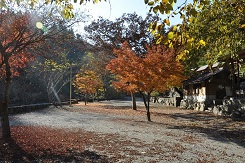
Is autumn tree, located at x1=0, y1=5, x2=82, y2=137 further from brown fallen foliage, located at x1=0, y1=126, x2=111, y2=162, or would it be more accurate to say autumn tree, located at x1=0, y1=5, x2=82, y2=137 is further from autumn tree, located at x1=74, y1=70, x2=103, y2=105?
autumn tree, located at x1=74, y1=70, x2=103, y2=105

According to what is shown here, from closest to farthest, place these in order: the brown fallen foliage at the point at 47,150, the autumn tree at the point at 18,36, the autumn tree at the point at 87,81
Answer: the brown fallen foliage at the point at 47,150 → the autumn tree at the point at 18,36 → the autumn tree at the point at 87,81

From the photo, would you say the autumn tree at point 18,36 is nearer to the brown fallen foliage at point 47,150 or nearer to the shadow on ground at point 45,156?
the brown fallen foliage at point 47,150

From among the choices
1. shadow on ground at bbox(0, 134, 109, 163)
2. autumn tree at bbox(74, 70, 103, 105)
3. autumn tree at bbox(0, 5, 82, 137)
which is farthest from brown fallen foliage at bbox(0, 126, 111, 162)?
autumn tree at bbox(74, 70, 103, 105)

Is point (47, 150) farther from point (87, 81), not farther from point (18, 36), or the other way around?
point (87, 81)

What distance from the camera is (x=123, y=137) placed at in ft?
37.6

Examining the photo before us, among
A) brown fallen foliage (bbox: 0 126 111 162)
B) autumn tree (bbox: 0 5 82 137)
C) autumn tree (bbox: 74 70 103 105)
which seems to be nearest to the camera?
brown fallen foliage (bbox: 0 126 111 162)

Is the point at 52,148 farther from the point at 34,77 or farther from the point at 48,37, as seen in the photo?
the point at 34,77

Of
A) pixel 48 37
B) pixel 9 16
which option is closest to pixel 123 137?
pixel 48 37

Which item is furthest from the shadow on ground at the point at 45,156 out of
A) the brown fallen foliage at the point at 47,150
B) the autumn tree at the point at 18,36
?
the autumn tree at the point at 18,36

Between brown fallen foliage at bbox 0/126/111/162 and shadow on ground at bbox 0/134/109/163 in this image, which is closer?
shadow on ground at bbox 0/134/109/163

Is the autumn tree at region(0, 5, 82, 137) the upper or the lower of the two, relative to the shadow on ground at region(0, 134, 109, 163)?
upper

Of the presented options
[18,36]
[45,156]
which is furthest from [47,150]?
[18,36]

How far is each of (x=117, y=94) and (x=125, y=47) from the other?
45.2 meters

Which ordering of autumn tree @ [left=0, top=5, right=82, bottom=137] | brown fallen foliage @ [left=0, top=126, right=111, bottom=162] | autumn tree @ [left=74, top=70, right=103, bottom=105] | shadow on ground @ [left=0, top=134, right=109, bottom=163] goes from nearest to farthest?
shadow on ground @ [left=0, top=134, right=109, bottom=163]
brown fallen foliage @ [left=0, top=126, right=111, bottom=162]
autumn tree @ [left=0, top=5, right=82, bottom=137]
autumn tree @ [left=74, top=70, right=103, bottom=105]
